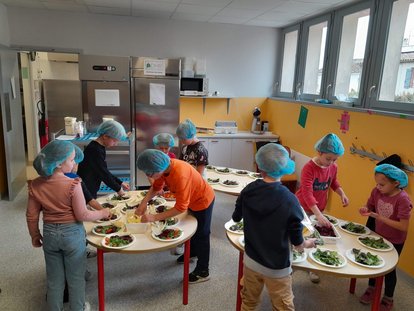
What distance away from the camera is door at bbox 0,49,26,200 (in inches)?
157

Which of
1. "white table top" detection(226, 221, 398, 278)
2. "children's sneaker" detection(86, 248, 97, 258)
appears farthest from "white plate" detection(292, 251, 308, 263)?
"children's sneaker" detection(86, 248, 97, 258)

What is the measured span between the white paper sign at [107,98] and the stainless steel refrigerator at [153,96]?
25 cm

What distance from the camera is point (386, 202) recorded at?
224 cm

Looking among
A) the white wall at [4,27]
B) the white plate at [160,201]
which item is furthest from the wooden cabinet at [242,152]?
the white wall at [4,27]

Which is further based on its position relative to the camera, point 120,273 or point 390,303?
point 120,273

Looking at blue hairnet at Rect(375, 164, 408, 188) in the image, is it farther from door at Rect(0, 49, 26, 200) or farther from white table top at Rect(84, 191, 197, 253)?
door at Rect(0, 49, 26, 200)

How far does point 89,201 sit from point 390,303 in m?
2.31

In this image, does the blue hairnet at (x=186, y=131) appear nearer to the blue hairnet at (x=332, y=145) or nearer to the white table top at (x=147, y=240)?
the white table top at (x=147, y=240)

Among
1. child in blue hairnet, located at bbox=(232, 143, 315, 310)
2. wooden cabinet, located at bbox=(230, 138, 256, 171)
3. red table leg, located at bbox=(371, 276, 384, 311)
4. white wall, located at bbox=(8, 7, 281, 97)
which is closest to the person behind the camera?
child in blue hairnet, located at bbox=(232, 143, 315, 310)

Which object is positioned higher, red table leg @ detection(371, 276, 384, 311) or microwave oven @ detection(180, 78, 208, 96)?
microwave oven @ detection(180, 78, 208, 96)

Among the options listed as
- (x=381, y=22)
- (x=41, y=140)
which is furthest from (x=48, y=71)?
(x=381, y=22)

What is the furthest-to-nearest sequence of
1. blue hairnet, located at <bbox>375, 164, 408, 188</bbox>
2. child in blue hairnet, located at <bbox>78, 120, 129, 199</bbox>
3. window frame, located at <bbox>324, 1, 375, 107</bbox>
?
window frame, located at <bbox>324, 1, 375, 107</bbox>, child in blue hairnet, located at <bbox>78, 120, 129, 199</bbox>, blue hairnet, located at <bbox>375, 164, 408, 188</bbox>

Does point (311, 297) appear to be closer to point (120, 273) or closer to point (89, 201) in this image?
point (120, 273)

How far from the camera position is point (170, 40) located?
5105 millimetres
